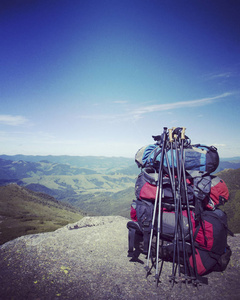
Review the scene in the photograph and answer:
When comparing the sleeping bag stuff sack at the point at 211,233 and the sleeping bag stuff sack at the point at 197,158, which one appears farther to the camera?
the sleeping bag stuff sack at the point at 197,158

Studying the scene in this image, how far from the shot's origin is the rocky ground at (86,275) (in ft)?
16.2

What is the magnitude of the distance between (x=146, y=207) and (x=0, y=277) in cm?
586

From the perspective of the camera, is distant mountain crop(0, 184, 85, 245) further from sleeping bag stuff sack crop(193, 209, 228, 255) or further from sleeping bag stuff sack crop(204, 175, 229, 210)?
sleeping bag stuff sack crop(204, 175, 229, 210)

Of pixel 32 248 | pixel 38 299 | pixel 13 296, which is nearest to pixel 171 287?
pixel 38 299

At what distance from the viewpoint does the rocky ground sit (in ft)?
16.2

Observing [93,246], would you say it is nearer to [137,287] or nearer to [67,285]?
[67,285]

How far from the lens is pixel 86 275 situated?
5.88m

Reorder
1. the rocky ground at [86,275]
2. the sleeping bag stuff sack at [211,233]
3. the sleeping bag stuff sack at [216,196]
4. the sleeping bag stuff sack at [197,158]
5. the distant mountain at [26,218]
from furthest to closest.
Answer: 1. the distant mountain at [26,218]
2. the sleeping bag stuff sack at [197,158]
3. the sleeping bag stuff sack at [216,196]
4. the sleeping bag stuff sack at [211,233]
5. the rocky ground at [86,275]

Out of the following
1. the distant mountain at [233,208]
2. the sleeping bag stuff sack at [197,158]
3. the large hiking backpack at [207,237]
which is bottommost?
the distant mountain at [233,208]

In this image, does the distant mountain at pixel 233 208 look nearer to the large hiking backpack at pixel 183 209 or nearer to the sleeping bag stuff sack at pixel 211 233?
the sleeping bag stuff sack at pixel 211 233

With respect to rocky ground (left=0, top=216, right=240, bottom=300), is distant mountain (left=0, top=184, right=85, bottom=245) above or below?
below

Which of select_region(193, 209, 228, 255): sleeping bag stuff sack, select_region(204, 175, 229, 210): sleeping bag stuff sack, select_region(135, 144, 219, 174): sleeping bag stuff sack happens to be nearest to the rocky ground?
select_region(193, 209, 228, 255): sleeping bag stuff sack

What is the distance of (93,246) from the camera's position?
27.0ft

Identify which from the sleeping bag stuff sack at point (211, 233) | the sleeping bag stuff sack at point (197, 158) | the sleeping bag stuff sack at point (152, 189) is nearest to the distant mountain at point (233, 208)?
the sleeping bag stuff sack at point (211, 233)
